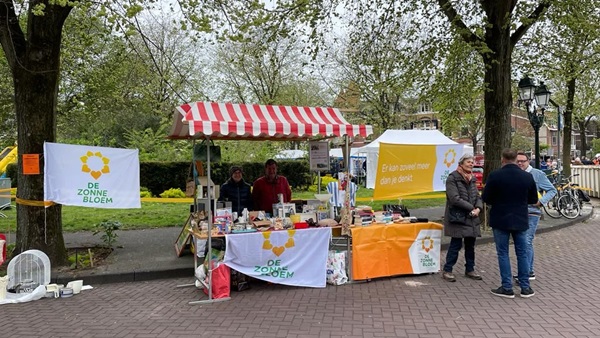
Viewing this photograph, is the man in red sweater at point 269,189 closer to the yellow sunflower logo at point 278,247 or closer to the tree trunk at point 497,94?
the yellow sunflower logo at point 278,247

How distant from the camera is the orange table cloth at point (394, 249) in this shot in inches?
249

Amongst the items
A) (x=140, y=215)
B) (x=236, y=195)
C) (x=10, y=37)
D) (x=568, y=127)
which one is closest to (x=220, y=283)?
(x=236, y=195)

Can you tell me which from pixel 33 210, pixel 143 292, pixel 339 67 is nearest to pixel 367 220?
pixel 143 292

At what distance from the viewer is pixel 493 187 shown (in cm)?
555

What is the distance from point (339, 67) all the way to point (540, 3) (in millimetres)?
19457

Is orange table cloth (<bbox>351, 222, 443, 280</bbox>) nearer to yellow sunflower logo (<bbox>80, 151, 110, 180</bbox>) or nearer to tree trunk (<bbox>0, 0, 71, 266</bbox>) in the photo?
yellow sunflower logo (<bbox>80, 151, 110, 180</bbox>)

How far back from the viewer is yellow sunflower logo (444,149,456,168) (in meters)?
13.2

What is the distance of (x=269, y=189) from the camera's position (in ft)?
26.7

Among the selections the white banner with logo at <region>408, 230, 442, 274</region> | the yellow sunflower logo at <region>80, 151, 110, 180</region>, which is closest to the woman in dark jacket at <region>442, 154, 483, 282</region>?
the white banner with logo at <region>408, 230, 442, 274</region>

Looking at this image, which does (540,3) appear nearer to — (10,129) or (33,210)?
(33,210)

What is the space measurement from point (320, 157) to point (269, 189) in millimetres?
1135

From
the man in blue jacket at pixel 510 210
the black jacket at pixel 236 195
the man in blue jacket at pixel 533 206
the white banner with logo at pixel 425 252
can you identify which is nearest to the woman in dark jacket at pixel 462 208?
the white banner with logo at pixel 425 252

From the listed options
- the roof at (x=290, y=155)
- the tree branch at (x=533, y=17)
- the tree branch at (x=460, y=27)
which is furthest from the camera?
the roof at (x=290, y=155)

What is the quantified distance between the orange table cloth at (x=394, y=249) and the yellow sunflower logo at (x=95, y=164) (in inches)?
154
